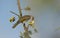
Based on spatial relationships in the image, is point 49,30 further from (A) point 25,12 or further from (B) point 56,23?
(A) point 25,12

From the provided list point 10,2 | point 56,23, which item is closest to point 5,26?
point 10,2

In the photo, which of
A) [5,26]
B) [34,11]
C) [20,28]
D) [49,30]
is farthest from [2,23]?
[49,30]

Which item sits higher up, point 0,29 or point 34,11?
point 34,11

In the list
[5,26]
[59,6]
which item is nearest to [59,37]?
[59,6]

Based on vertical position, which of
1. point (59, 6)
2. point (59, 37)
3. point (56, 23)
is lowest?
point (59, 37)

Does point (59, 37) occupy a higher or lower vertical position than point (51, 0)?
lower

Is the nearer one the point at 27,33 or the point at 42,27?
the point at 27,33

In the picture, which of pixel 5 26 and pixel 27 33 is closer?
pixel 27 33

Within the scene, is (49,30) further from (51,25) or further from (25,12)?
(25,12)
